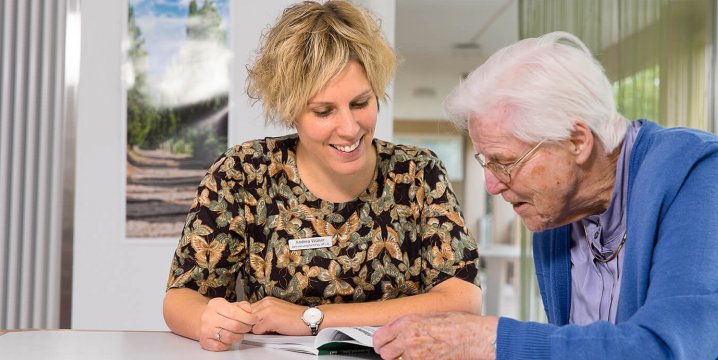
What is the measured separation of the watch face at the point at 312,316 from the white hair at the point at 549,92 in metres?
0.59

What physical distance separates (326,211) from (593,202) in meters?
0.71

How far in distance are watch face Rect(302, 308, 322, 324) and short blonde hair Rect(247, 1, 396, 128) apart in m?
0.46

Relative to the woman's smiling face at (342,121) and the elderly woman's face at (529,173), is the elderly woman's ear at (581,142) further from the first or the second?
the woman's smiling face at (342,121)

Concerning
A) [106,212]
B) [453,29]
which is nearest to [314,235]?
[106,212]

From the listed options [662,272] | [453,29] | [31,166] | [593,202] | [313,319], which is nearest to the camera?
[662,272]

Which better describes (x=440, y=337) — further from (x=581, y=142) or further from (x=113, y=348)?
(x=113, y=348)

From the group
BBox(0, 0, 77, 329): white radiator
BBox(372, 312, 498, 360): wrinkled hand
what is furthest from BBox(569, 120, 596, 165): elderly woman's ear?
BBox(0, 0, 77, 329): white radiator

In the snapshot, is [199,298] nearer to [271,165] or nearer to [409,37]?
[271,165]

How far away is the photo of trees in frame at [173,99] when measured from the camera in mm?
3408

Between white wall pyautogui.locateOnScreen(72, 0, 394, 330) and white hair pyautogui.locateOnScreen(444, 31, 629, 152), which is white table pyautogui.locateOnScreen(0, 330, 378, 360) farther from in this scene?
white wall pyautogui.locateOnScreen(72, 0, 394, 330)

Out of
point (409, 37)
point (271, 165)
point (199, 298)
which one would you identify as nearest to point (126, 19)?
point (271, 165)

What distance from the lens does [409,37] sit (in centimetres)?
714

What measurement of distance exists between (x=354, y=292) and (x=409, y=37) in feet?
18.1

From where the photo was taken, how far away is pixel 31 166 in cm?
336
